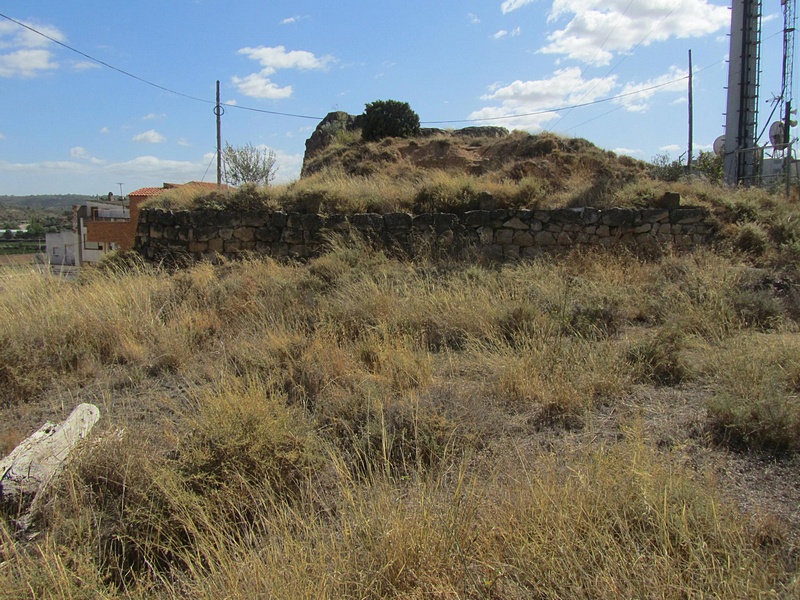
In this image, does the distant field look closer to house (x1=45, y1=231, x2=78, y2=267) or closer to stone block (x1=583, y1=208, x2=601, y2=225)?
house (x1=45, y1=231, x2=78, y2=267)

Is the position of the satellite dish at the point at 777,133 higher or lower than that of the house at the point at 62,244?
higher

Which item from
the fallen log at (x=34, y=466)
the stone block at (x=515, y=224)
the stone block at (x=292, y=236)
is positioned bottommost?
the fallen log at (x=34, y=466)

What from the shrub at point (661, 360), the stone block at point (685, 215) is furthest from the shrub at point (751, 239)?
the shrub at point (661, 360)

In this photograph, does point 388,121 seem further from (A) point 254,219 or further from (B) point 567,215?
(B) point 567,215

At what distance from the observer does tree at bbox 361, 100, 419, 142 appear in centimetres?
1889

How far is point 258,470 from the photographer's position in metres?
3.18

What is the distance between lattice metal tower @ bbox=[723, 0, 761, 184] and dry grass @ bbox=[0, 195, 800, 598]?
12.7m

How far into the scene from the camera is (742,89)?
56.8 feet

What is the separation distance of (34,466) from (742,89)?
845 inches

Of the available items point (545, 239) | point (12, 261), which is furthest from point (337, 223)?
point (12, 261)

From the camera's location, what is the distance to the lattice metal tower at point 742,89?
16.9 m

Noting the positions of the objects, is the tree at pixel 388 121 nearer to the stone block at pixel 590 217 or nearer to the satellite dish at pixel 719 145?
the stone block at pixel 590 217

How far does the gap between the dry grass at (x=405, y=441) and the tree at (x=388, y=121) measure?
13.0m

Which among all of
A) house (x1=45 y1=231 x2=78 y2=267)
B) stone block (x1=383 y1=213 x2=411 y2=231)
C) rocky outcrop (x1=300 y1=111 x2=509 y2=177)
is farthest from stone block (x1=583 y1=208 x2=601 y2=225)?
house (x1=45 y1=231 x2=78 y2=267)
